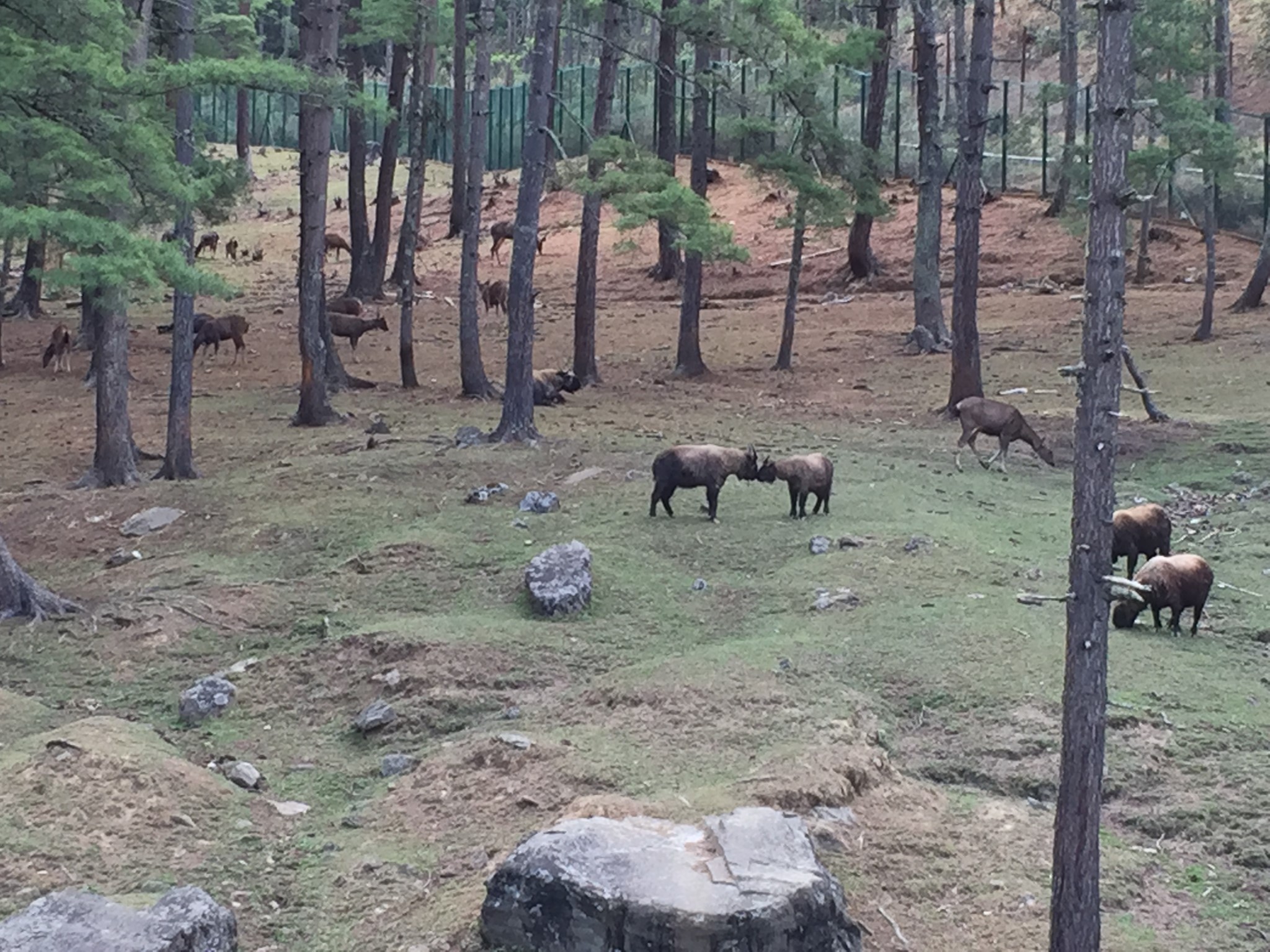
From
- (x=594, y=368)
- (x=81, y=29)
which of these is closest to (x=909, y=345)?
(x=594, y=368)

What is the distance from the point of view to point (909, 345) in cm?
2966

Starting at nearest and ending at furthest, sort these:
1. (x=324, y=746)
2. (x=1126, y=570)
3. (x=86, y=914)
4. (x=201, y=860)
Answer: (x=86, y=914)
(x=201, y=860)
(x=324, y=746)
(x=1126, y=570)

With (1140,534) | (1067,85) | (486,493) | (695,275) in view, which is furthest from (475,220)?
(1067,85)

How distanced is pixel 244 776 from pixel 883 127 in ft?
124

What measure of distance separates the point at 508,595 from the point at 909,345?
1816 centimetres

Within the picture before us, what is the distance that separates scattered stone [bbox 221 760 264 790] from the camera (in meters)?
9.45

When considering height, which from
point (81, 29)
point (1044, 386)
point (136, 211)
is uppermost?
point (81, 29)

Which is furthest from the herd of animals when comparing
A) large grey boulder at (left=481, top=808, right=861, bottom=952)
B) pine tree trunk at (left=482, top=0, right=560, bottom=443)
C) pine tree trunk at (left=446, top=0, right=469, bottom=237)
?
pine tree trunk at (left=446, top=0, right=469, bottom=237)

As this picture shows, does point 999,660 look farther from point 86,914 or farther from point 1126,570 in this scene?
point 86,914

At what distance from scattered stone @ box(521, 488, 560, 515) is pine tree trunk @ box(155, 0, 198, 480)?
16.0 feet

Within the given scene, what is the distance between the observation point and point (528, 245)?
1888 centimetres

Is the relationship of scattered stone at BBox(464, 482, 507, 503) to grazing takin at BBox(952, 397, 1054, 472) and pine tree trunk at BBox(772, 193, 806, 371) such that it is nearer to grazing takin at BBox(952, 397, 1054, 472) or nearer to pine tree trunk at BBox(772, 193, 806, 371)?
grazing takin at BBox(952, 397, 1054, 472)

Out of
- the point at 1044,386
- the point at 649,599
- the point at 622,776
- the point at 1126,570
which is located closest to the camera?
the point at 622,776

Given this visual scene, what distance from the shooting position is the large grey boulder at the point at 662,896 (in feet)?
22.2
